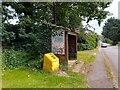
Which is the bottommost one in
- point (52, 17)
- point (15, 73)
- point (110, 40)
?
point (110, 40)

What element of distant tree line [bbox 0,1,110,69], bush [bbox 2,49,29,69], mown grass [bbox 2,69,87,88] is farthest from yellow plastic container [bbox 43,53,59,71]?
distant tree line [bbox 0,1,110,69]

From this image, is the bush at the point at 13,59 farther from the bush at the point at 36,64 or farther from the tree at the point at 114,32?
the tree at the point at 114,32

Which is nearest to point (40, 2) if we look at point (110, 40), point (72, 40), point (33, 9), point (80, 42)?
point (33, 9)

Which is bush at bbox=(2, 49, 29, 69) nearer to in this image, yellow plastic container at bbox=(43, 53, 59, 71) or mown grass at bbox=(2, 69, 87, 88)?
mown grass at bbox=(2, 69, 87, 88)

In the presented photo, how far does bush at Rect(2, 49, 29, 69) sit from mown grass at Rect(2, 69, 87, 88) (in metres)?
0.66

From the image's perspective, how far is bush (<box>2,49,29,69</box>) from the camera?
36.2ft

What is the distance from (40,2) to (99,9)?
7241mm

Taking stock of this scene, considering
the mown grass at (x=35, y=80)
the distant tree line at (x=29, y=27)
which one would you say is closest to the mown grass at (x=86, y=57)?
the distant tree line at (x=29, y=27)

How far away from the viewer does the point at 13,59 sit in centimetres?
1136

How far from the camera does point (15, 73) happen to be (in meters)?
10.0

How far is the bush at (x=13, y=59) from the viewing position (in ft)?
36.2

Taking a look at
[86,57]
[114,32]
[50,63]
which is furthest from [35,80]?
[114,32]

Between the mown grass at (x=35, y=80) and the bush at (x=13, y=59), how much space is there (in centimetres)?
66

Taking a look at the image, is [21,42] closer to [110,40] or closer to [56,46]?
[56,46]
